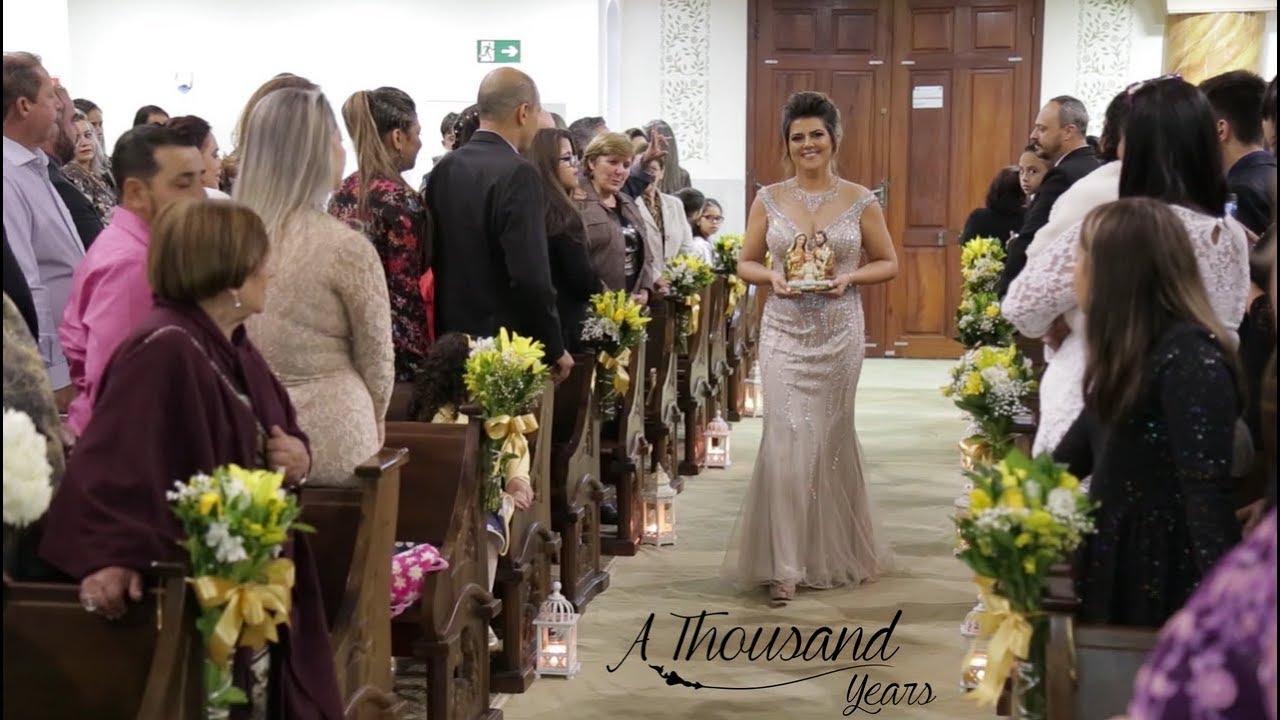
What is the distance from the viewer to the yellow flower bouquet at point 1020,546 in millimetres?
2807

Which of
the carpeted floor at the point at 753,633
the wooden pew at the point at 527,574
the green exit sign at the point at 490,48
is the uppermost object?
the green exit sign at the point at 490,48

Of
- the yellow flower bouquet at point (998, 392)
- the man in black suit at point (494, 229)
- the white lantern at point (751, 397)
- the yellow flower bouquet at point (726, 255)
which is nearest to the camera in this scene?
the yellow flower bouquet at point (998, 392)

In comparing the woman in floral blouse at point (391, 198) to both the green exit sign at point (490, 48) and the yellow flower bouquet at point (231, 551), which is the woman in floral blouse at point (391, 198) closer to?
the yellow flower bouquet at point (231, 551)

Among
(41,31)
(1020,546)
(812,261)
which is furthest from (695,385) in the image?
(1020,546)

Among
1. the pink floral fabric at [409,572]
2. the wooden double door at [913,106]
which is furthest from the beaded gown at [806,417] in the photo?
the wooden double door at [913,106]

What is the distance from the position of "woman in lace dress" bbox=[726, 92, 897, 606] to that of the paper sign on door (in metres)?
8.85

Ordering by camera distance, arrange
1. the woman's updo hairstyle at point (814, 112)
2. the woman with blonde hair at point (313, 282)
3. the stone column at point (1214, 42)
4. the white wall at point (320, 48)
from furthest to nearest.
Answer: the stone column at point (1214, 42)
the white wall at point (320, 48)
the woman's updo hairstyle at point (814, 112)
the woman with blonde hair at point (313, 282)

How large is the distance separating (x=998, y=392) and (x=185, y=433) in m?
2.65

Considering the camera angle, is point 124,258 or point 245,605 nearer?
point 245,605

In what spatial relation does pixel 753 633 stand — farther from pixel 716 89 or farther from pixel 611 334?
pixel 716 89

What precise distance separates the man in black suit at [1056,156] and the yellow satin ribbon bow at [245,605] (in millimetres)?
4158

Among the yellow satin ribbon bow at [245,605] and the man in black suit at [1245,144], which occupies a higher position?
the man in black suit at [1245,144]

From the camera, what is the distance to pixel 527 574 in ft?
17.4

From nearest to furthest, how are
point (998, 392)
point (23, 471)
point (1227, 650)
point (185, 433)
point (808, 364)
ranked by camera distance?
point (1227, 650) < point (23, 471) < point (185, 433) < point (998, 392) < point (808, 364)
